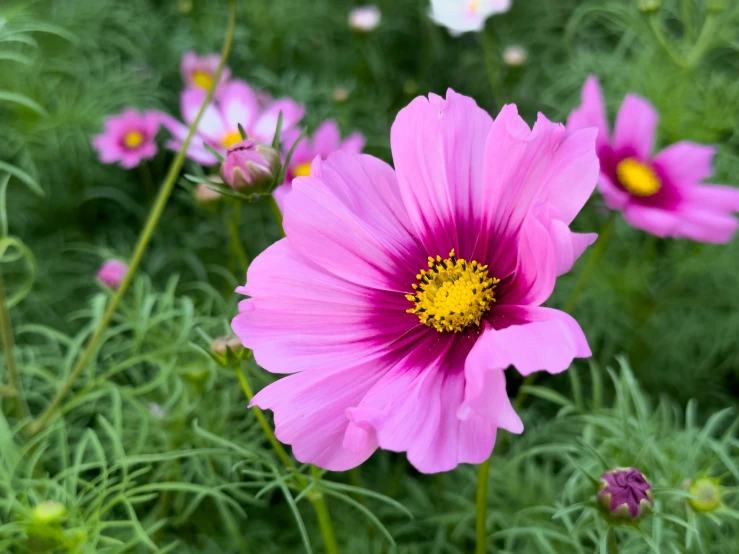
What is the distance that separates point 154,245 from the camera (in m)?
1.17

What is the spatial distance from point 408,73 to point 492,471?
3.08 ft

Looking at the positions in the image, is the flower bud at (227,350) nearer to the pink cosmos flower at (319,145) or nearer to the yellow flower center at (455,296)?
the yellow flower center at (455,296)

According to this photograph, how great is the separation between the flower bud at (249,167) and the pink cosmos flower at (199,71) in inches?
28.6

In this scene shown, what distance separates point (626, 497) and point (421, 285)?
20 centimetres

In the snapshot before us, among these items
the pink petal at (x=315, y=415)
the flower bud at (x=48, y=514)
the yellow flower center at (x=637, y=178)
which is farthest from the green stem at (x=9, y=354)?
the yellow flower center at (x=637, y=178)

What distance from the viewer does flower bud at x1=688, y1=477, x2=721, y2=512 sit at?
507mm

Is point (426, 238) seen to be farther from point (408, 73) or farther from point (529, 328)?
point (408, 73)

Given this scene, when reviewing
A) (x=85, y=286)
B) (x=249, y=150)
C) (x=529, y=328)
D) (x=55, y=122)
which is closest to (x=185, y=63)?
(x=55, y=122)

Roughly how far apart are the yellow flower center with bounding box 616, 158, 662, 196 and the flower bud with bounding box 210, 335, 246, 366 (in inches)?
21.9

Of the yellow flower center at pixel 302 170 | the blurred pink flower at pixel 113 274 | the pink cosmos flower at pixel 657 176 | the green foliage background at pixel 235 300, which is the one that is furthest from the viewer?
the yellow flower center at pixel 302 170

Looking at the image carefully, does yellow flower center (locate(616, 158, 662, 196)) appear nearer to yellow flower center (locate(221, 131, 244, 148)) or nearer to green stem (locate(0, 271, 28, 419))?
yellow flower center (locate(221, 131, 244, 148))

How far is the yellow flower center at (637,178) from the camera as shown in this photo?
Answer: 0.86 metres

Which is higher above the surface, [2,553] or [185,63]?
[185,63]

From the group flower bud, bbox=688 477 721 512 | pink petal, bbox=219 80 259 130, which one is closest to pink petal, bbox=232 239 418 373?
flower bud, bbox=688 477 721 512
